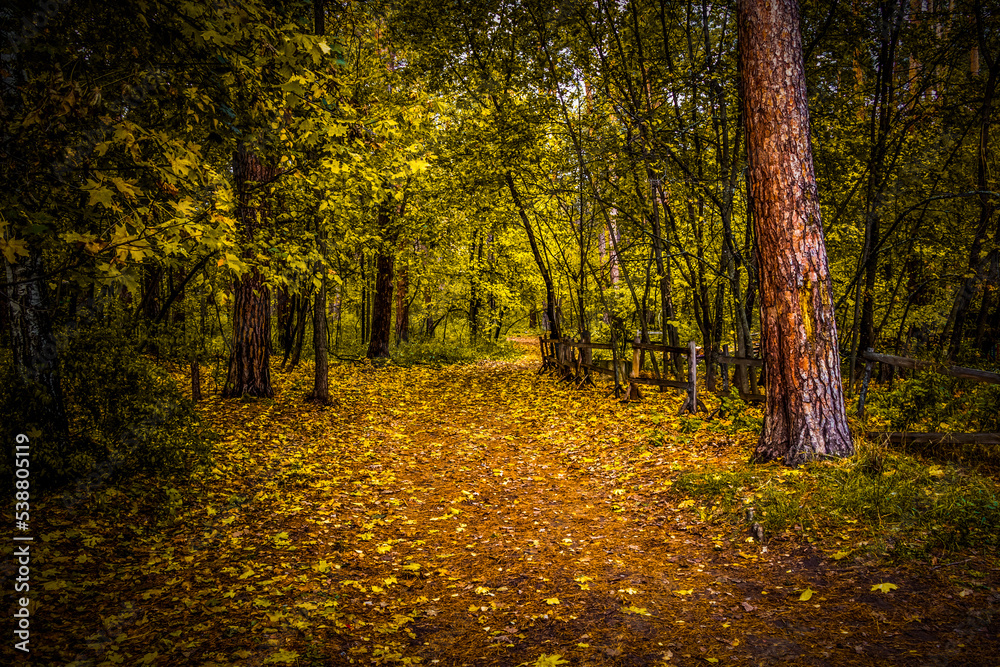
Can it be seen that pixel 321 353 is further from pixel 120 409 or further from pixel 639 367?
pixel 639 367

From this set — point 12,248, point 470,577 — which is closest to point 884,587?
point 470,577

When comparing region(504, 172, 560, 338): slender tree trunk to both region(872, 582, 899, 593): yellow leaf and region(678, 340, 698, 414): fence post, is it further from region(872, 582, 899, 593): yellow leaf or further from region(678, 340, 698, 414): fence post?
region(872, 582, 899, 593): yellow leaf

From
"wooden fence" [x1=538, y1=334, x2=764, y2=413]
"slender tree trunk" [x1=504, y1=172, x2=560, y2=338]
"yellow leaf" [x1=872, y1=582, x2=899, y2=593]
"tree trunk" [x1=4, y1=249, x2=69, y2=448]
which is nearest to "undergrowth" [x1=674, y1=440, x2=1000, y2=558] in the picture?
"yellow leaf" [x1=872, y1=582, x2=899, y2=593]

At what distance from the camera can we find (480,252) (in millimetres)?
23719

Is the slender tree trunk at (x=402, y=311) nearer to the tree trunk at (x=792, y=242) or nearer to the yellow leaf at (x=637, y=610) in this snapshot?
the tree trunk at (x=792, y=242)

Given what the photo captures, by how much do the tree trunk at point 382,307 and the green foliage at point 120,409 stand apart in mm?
11732

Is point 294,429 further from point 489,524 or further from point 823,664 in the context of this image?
point 823,664

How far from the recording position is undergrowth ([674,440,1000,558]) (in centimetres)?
419

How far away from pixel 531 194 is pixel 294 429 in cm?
1025

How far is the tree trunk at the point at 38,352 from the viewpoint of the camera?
16.2 feet

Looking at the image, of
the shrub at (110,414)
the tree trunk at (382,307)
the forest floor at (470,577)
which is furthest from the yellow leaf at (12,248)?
the tree trunk at (382,307)

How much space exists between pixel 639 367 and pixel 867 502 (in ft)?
24.2

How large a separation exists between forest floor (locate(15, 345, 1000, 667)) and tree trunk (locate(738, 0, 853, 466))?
1136mm

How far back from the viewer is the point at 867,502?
4.74 metres
